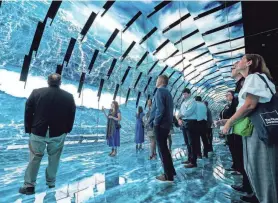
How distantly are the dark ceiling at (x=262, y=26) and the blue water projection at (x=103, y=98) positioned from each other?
0.55m

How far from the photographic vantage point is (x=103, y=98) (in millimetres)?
10578

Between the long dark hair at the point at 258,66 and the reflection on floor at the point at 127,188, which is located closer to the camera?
the long dark hair at the point at 258,66

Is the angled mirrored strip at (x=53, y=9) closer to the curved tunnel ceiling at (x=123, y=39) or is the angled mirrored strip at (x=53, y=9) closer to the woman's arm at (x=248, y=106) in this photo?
the curved tunnel ceiling at (x=123, y=39)

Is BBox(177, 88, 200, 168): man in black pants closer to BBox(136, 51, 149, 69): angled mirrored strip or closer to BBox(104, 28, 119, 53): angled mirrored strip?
BBox(104, 28, 119, 53): angled mirrored strip

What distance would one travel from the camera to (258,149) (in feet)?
3.99

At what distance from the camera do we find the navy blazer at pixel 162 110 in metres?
2.73

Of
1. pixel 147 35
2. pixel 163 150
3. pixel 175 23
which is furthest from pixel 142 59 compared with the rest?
pixel 163 150

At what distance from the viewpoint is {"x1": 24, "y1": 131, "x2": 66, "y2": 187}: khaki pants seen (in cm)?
225

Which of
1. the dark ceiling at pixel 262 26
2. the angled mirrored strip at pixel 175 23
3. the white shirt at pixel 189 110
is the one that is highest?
the angled mirrored strip at pixel 175 23

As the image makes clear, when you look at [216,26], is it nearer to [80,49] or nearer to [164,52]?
[164,52]

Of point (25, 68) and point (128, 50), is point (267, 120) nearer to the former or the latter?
point (25, 68)

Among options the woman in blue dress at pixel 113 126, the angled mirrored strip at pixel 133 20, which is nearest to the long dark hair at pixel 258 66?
the woman in blue dress at pixel 113 126

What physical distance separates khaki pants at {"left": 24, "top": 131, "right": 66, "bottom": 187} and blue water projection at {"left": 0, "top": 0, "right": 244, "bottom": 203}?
185 mm

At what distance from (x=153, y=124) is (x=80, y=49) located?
7279 mm
